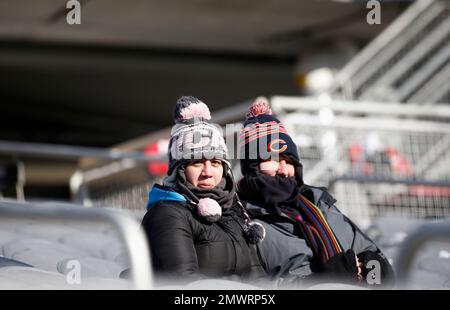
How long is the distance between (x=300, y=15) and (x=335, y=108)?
7825 mm

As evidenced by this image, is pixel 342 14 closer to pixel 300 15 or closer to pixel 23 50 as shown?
pixel 300 15

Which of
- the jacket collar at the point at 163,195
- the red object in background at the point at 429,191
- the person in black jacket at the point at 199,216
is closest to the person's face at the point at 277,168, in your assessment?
the person in black jacket at the point at 199,216

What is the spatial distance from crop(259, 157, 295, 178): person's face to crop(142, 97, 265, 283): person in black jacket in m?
0.34

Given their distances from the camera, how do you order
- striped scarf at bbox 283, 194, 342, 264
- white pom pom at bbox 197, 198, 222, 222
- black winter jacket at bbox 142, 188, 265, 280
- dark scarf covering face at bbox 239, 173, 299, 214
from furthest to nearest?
1. dark scarf covering face at bbox 239, 173, 299, 214
2. striped scarf at bbox 283, 194, 342, 264
3. white pom pom at bbox 197, 198, 222, 222
4. black winter jacket at bbox 142, 188, 265, 280

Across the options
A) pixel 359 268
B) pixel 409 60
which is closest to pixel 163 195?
pixel 359 268

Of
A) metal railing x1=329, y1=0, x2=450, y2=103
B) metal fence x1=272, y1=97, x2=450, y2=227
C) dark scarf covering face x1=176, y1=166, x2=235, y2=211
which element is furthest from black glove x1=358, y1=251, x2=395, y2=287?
metal railing x1=329, y1=0, x2=450, y2=103

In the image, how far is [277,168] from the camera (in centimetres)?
454

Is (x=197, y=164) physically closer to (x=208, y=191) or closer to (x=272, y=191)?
(x=208, y=191)

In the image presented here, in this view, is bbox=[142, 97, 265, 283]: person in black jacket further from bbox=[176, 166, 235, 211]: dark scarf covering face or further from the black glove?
the black glove

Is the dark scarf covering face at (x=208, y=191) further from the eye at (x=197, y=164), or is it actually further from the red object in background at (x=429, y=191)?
the red object in background at (x=429, y=191)

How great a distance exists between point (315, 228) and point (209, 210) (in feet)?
2.42

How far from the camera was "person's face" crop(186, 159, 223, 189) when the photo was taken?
3997 millimetres

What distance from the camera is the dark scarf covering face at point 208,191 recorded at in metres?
3.94
